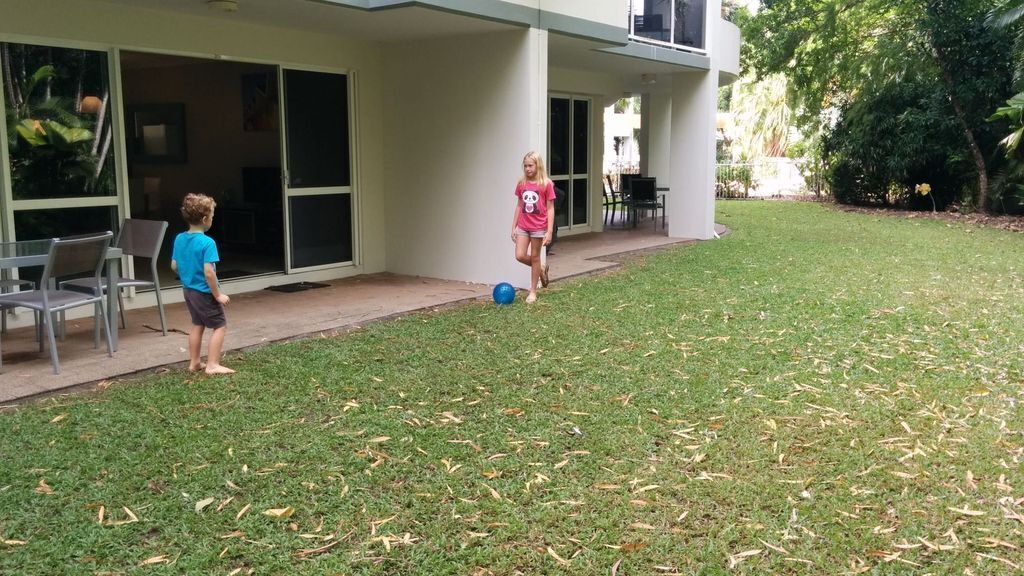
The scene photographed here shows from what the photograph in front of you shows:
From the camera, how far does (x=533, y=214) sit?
27.3 feet

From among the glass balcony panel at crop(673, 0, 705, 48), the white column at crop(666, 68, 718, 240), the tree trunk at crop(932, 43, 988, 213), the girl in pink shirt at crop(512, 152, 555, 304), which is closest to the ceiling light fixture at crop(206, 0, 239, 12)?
the girl in pink shirt at crop(512, 152, 555, 304)

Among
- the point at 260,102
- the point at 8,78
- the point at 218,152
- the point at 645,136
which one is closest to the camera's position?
the point at 8,78

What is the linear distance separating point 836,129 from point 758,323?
1597 cm

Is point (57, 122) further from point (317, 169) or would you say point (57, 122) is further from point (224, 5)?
point (317, 169)

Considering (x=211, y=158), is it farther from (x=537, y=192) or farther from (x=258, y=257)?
(x=537, y=192)

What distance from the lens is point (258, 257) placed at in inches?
400

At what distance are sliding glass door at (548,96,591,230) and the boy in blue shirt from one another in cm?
923

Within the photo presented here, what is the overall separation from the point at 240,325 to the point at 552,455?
388 centimetres

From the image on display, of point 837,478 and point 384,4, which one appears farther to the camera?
point 384,4

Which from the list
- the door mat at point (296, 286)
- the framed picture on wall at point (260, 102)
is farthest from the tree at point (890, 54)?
the door mat at point (296, 286)

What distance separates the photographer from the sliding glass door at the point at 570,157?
14461mm

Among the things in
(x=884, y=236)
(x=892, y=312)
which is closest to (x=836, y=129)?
(x=884, y=236)

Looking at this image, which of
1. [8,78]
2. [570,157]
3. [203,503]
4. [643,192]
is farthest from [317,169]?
[643,192]

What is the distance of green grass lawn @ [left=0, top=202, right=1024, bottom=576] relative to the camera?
3340 millimetres
